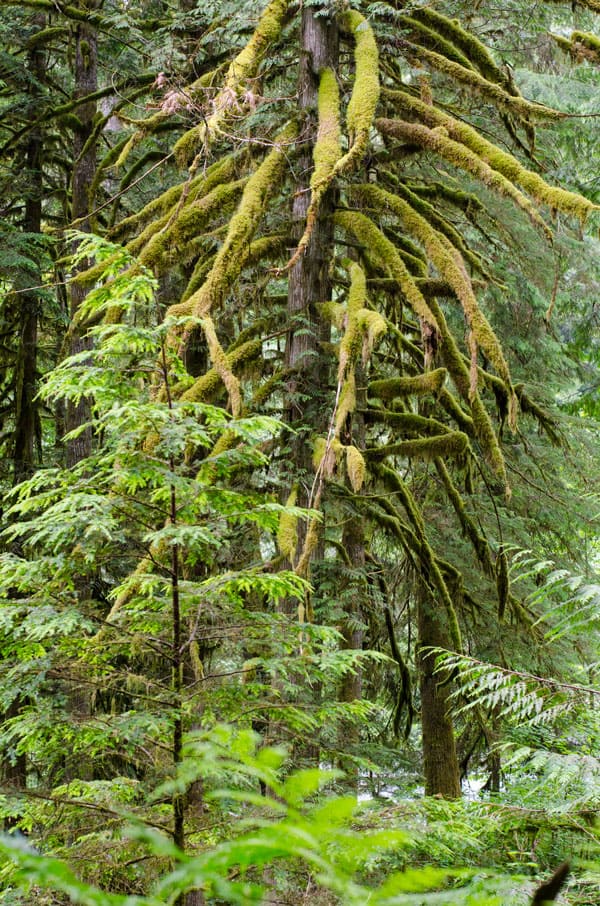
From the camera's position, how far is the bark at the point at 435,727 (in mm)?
10773

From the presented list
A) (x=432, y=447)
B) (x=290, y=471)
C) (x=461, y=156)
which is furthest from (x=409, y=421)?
(x=461, y=156)

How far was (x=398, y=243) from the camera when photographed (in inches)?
292

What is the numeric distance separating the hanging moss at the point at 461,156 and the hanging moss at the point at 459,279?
454 mm

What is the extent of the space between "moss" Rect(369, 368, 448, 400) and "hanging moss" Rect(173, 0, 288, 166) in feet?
7.14

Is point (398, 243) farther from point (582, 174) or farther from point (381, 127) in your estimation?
point (582, 174)

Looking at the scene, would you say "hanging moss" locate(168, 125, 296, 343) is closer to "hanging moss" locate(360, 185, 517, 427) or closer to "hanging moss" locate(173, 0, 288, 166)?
"hanging moss" locate(173, 0, 288, 166)

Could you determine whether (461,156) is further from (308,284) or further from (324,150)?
(308,284)

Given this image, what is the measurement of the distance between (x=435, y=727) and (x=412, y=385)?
22.5ft

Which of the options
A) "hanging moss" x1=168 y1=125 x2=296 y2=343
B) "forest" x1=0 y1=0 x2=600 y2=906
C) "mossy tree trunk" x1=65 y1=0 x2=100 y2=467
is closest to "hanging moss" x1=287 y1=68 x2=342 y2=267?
"forest" x1=0 y1=0 x2=600 y2=906

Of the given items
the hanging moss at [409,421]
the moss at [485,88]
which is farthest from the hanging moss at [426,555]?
the moss at [485,88]

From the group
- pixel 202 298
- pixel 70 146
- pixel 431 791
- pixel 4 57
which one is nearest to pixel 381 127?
pixel 202 298

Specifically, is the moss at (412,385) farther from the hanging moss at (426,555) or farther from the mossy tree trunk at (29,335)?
the mossy tree trunk at (29,335)

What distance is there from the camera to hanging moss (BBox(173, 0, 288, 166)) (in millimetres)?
4895

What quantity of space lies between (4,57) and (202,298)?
6.46 metres
